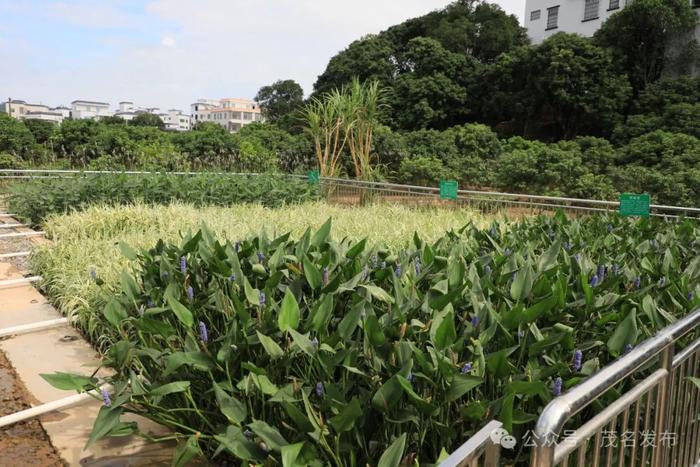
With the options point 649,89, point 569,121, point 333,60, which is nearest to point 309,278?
point 649,89

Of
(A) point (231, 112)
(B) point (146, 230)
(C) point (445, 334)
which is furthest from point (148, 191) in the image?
(A) point (231, 112)

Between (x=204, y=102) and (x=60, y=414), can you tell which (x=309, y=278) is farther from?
(x=204, y=102)

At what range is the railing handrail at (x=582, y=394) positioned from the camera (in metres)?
1.11

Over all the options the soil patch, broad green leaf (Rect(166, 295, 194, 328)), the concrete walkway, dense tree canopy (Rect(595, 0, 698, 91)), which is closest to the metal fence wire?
broad green leaf (Rect(166, 295, 194, 328))

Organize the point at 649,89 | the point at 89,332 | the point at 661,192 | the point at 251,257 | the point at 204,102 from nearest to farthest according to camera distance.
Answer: the point at 251,257, the point at 89,332, the point at 661,192, the point at 649,89, the point at 204,102

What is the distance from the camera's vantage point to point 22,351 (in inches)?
133

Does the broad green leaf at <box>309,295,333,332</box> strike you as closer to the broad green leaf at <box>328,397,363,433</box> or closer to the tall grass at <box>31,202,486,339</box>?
the broad green leaf at <box>328,397,363,433</box>

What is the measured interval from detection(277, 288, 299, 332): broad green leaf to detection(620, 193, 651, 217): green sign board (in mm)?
4493

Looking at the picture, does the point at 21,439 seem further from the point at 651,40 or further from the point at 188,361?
the point at 651,40

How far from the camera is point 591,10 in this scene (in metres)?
30.1

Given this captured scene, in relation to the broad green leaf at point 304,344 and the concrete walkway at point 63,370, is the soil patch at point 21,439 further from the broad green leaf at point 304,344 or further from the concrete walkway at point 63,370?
the broad green leaf at point 304,344

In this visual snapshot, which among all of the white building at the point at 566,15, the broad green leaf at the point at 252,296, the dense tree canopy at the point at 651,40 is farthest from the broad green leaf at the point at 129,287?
the white building at the point at 566,15

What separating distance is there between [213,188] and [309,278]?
7.03 metres

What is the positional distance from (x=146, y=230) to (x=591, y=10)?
30.9 metres
